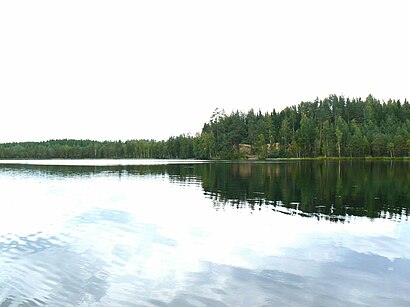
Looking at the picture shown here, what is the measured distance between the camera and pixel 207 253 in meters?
20.2

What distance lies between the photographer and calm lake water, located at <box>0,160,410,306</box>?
14.0 metres

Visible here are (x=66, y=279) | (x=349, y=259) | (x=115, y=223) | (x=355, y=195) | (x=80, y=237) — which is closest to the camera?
(x=66, y=279)

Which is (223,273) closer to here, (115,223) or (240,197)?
(115,223)

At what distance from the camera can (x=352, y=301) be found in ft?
43.8

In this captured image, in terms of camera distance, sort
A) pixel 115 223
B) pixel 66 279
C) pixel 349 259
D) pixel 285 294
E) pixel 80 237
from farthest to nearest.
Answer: pixel 115 223 < pixel 80 237 < pixel 349 259 < pixel 66 279 < pixel 285 294

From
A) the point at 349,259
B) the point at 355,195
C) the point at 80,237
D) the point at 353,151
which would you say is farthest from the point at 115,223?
the point at 353,151

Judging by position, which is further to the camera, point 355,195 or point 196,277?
point 355,195

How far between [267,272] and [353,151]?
199100 millimetres

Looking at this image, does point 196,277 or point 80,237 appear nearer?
A: point 196,277

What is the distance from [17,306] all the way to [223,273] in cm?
843

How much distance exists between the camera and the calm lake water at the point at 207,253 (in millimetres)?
14016

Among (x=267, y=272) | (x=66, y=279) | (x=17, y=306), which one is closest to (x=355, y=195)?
(x=267, y=272)

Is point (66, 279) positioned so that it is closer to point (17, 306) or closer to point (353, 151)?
point (17, 306)

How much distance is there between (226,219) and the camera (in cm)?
3005
